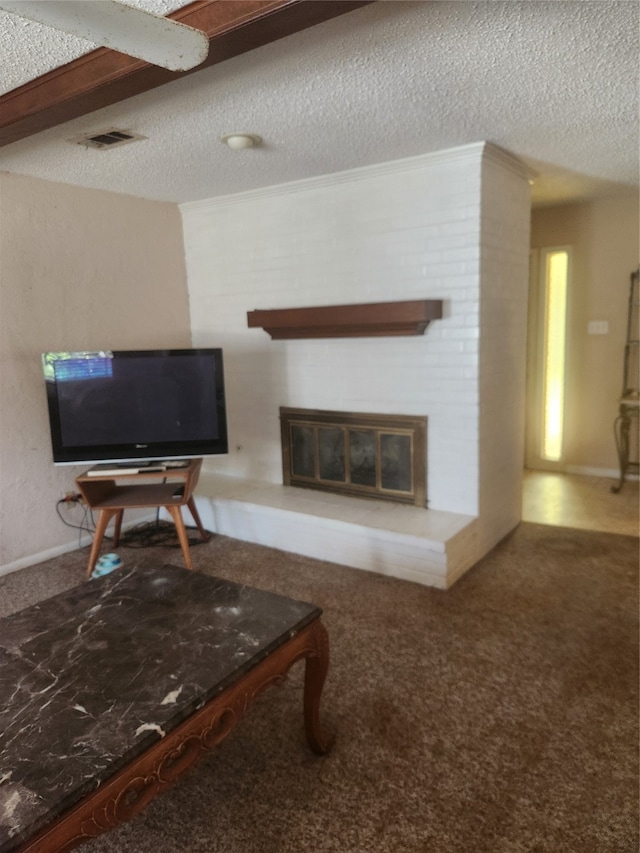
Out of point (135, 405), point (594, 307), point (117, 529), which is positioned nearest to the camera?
point (135, 405)

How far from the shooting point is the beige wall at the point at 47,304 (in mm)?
3125

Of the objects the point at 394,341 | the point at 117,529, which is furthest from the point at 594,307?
the point at 117,529

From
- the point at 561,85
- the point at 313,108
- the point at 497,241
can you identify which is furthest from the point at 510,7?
the point at 497,241

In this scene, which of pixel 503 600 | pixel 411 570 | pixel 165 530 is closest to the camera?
pixel 503 600

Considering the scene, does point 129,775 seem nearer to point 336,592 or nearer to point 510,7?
point 336,592

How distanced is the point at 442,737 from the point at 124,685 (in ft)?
3.40

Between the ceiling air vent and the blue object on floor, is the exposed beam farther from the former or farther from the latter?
the blue object on floor

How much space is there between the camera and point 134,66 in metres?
1.69

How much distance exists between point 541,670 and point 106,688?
159 cm

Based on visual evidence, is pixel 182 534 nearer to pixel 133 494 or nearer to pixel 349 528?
pixel 133 494

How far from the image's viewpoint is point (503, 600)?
2.73 meters

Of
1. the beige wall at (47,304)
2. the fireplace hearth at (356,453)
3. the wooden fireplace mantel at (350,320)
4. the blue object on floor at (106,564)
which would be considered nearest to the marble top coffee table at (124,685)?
the blue object on floor at (106,564)

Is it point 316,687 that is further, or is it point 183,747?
point 316,687

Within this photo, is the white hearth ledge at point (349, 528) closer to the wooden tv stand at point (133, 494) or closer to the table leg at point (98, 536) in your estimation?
the wooden tv stand at point (133, 494)
